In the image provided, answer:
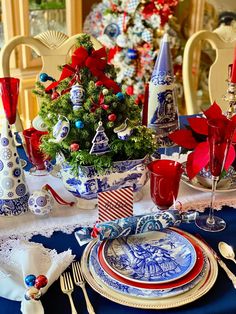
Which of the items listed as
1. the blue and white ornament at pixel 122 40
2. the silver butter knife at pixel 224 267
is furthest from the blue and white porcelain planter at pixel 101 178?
the blue and white ornament at pixel 122 40

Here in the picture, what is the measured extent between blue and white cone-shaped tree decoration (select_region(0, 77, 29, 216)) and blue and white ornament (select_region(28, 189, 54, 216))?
0.03m

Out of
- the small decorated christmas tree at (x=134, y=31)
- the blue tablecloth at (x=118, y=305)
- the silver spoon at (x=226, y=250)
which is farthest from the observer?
the small decorated christmas tree at (x=134, y=31)

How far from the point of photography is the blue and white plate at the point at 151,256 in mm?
835

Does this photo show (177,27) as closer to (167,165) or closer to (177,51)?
(177,51)

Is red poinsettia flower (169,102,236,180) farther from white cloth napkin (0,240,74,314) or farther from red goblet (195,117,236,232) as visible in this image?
white cloth napkin (0,240,74,314)

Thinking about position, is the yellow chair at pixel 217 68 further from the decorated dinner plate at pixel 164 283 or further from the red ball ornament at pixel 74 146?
the decorated dinner plate at pixel 164 283

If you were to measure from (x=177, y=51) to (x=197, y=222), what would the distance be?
7.16 ft

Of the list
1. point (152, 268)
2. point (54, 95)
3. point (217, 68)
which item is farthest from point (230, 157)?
point (217, 68)

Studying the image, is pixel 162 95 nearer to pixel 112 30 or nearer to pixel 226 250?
pixel 226 250

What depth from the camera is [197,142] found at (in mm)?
1114

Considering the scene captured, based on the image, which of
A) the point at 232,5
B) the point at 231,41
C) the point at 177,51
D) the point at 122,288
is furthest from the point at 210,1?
the point at 122,288

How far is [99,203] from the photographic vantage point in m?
0.98

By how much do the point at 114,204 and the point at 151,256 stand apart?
0.15m

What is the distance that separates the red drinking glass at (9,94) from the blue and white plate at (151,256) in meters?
0.39
